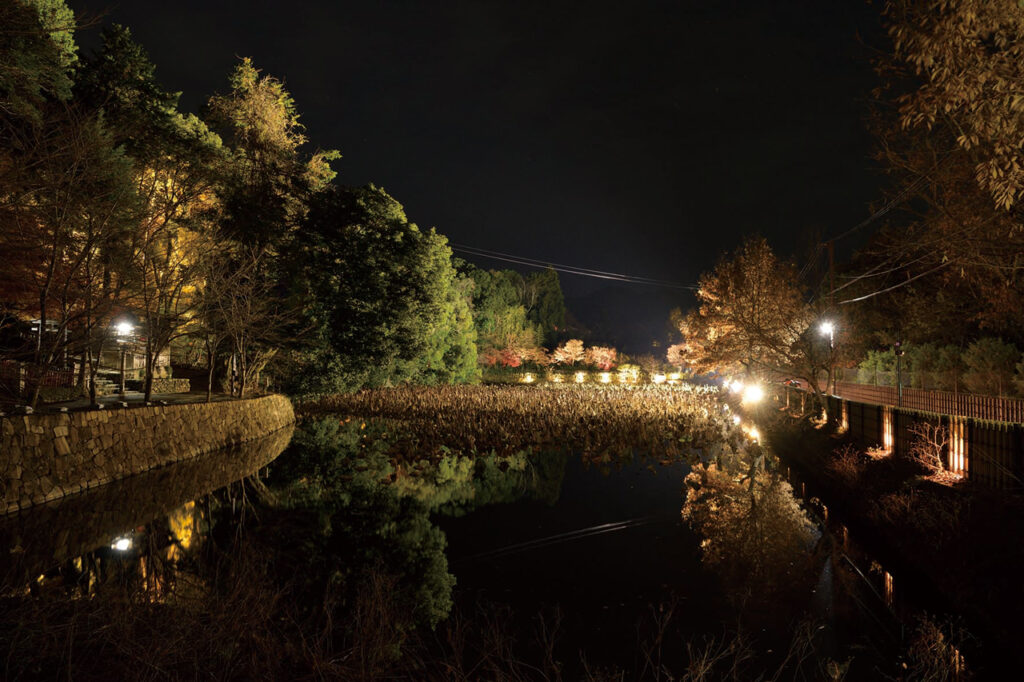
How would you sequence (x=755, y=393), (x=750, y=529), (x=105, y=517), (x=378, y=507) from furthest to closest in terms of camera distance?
(x=755, y=393), (x=378, y=507), (x=750, y=529), (x=105, y=517)

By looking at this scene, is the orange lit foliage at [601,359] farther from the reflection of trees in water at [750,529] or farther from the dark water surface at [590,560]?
the dark water surface at [590,560]

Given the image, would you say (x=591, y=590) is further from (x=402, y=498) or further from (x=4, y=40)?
(x=4, y=40)

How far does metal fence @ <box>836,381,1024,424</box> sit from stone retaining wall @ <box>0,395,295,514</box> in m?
19.7

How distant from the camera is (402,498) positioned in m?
13.4

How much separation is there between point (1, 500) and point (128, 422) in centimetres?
432

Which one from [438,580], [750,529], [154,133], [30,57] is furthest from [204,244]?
[750,529]

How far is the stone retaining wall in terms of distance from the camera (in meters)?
11.1

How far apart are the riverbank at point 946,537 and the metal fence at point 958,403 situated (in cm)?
233

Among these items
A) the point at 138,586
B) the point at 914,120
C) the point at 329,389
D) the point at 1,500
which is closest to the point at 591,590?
the point at 138,586

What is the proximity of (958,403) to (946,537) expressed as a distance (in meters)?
7.83

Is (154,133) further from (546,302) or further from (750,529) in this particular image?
(546,302)

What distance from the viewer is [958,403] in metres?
14.8

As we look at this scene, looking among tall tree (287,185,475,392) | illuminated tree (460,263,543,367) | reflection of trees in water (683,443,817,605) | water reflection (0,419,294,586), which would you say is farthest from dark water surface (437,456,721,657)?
illuminated tree (460,263,543,367)

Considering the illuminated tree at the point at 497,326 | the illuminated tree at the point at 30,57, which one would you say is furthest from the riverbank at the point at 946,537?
the illuminated tree at the point at 497,326
